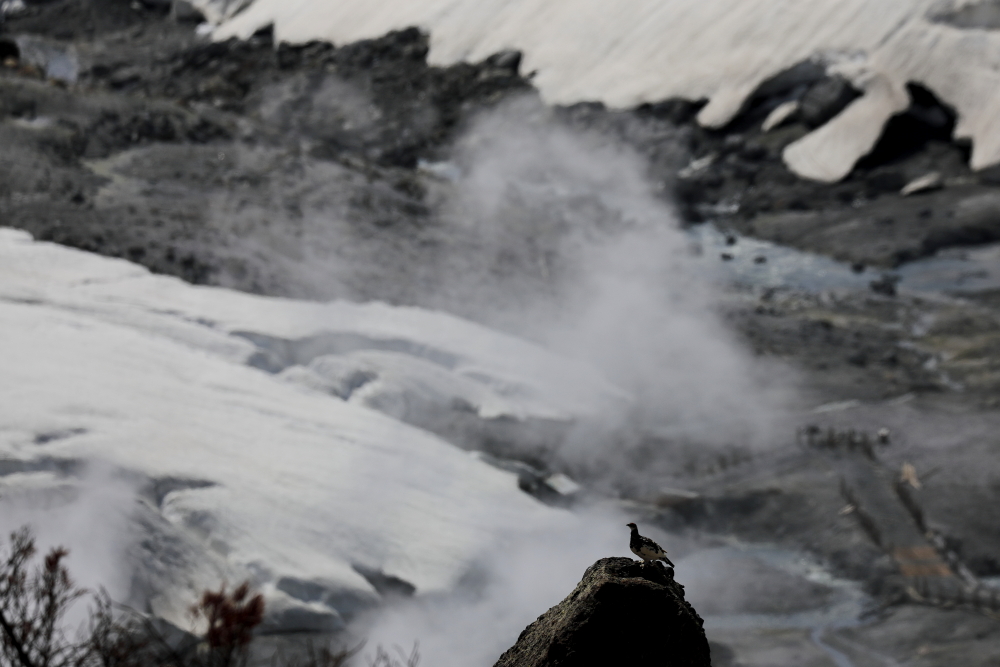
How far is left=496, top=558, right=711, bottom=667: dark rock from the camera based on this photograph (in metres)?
3.76

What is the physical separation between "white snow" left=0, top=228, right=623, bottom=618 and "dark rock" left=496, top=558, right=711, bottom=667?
19.1 ft

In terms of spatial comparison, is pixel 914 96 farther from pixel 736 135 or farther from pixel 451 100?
pixel 451 100

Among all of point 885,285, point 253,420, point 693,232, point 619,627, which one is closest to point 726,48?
point 693,232

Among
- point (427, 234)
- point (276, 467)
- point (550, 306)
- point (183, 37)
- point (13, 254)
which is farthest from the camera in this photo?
point (183, 37)

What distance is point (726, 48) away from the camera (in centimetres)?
2458

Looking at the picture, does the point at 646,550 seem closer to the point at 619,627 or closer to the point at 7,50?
the point at 619,627

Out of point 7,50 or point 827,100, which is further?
point 7,50

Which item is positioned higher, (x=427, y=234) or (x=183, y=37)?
(x=183, y=37)

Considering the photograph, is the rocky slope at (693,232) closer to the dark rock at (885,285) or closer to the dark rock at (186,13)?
the dark rock at (885,285)

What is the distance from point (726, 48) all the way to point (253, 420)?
15720 millimetres

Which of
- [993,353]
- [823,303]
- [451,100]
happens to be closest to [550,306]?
[823,303]

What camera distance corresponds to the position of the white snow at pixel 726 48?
69.9 ft

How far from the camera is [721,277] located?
18469 millimetres

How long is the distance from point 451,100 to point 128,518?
1836cm
